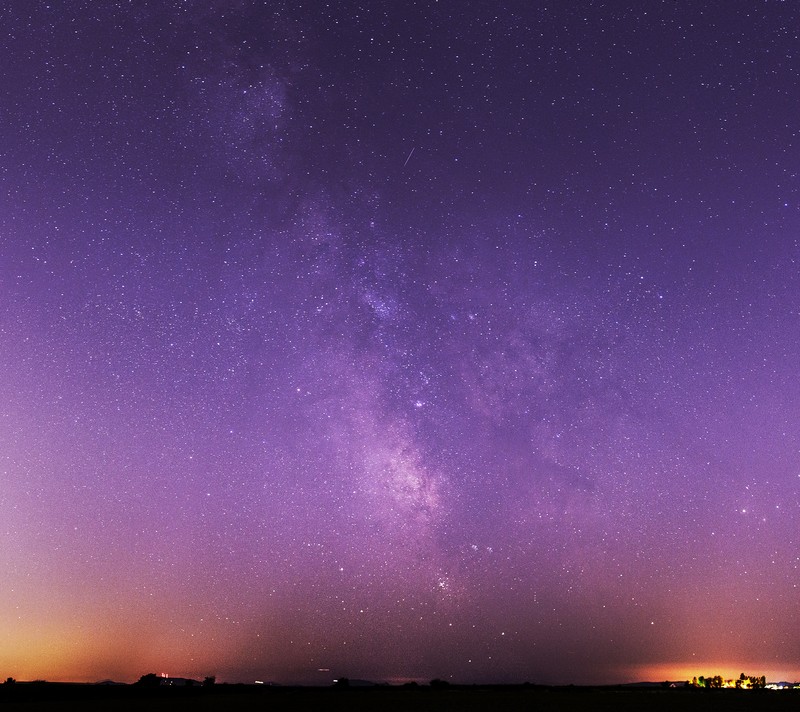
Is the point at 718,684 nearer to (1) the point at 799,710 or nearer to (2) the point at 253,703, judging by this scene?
(1) the point at 799,710

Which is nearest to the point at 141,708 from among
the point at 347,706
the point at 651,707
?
the point at 347,706

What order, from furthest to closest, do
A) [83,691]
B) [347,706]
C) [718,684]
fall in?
[718,684] < [83,691] < [347,706]

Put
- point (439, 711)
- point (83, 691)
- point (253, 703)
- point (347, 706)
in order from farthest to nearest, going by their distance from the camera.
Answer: point (83, 691), point (253, 703), point (347, 706), point (439, 711)

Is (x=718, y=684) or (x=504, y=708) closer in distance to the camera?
(x=504, y=708)

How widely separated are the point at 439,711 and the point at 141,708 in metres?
15.0

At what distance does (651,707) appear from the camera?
36.0 metres

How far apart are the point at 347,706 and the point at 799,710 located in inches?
885

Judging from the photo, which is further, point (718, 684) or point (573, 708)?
point (718, 684)

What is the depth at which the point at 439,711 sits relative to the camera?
33.0 m

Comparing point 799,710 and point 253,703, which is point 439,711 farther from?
point 799,710

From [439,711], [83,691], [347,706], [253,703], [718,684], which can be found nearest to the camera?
[439,711]

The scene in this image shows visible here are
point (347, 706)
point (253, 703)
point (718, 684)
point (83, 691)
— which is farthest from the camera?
point (718, 684)

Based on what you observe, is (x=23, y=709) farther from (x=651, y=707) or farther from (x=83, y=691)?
(x=651, y=707)

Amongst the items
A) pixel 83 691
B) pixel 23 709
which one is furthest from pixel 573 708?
pixel 83 691
